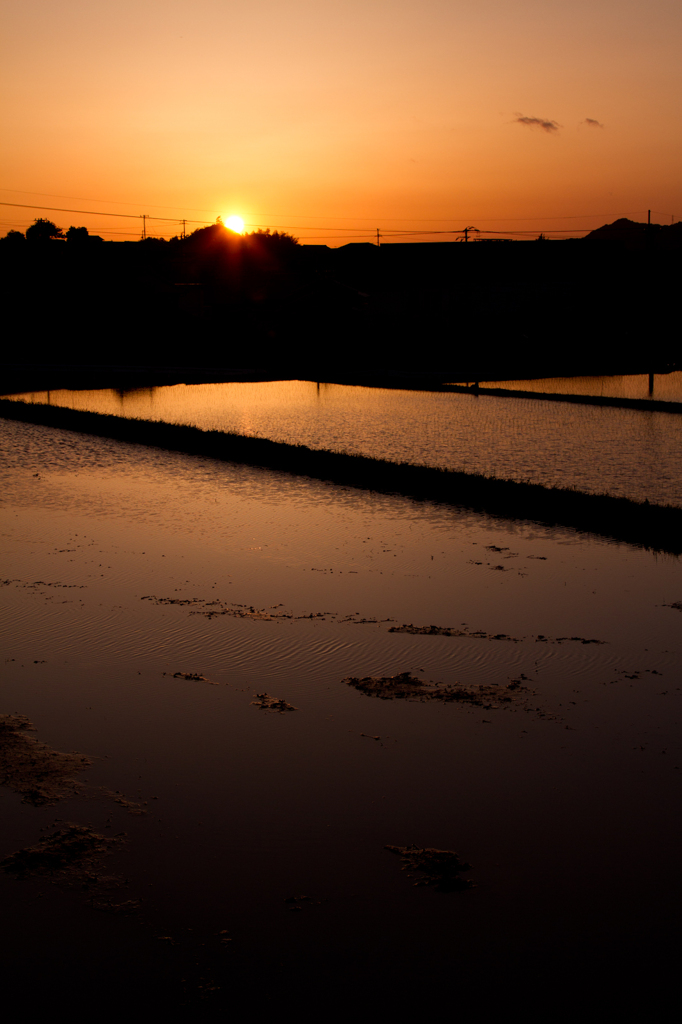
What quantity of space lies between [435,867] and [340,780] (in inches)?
34.1

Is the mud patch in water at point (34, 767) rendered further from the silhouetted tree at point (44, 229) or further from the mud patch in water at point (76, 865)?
the silhouetted tree at point (44, 229)

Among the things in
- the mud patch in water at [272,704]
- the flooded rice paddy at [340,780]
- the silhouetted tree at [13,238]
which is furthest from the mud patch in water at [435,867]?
the silhouetted tree at [13,238]

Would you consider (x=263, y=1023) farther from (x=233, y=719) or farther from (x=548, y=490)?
(x=548, y=490)

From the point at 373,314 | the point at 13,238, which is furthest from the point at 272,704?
the point at 13,238

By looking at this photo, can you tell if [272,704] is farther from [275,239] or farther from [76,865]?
[275,239]

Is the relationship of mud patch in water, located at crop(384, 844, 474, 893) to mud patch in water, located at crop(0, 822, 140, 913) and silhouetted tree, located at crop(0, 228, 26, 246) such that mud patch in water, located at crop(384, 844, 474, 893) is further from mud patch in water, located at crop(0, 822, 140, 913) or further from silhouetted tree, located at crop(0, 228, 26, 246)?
silhouetted tree, located at crop(0, 228, 26, 246)

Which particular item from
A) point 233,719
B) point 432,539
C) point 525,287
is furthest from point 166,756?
point 525,287

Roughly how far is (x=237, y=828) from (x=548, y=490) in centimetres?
832

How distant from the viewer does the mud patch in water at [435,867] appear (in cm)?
363

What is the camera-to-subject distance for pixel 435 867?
3738 mm

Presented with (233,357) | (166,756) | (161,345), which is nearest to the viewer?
(166,756)

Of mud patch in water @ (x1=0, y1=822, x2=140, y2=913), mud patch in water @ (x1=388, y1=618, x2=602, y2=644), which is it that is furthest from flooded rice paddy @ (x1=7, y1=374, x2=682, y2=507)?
mud patch in water @ (x1=0, y1=822, x2=140, y2=913)

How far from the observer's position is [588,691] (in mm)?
5645

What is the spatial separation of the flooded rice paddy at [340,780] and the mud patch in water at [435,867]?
12mm
